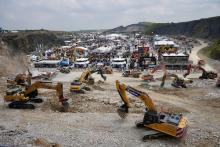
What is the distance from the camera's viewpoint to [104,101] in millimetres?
38375

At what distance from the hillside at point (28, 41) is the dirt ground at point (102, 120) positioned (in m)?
59.3

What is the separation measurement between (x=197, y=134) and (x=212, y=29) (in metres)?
135

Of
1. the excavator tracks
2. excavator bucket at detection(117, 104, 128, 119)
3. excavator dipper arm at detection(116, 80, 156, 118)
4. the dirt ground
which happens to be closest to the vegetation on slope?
the dirt ground

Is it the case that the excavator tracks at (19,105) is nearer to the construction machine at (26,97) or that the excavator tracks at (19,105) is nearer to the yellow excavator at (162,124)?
the construction machine at (26,97)

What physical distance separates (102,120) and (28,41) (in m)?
89.9

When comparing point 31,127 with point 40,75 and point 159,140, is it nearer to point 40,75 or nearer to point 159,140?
point 159,140

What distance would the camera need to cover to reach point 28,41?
115938 mm

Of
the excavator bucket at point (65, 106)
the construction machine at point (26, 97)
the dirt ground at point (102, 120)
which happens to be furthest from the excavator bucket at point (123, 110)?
the construction machine at point (26, 97)

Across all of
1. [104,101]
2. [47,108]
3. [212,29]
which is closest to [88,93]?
[104,101]

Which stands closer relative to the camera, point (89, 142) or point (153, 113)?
point (89, 142)

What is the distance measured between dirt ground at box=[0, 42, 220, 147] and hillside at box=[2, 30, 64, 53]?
59.3 m

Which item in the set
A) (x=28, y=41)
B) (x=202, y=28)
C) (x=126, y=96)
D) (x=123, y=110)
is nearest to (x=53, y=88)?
(x=123, y=110)

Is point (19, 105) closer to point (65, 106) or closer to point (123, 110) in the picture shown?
point (65, 106)

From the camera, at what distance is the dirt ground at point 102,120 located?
25.6 metres
